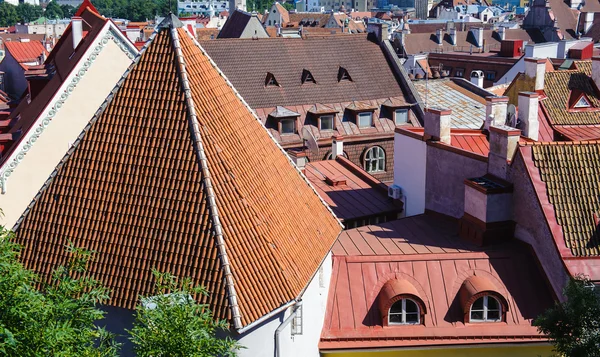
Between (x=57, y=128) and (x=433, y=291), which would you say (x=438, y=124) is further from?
(x=57, y=128)

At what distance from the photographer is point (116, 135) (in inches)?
750

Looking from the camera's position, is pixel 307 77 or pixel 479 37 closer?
pixel 307 77

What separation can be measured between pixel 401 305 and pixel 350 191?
12.4 metres

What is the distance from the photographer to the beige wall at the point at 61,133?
27656 mm

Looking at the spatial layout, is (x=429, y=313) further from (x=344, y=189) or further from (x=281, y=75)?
(x=281, y=75)

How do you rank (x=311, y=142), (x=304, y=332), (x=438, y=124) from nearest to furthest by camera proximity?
1. (x=304, y=332)
2. (x=438, y=124)
3. (x=311, y=142)

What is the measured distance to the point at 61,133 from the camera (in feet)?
92.9

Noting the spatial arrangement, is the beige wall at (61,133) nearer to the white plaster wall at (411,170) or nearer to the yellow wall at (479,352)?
the white plaster wall at (411,170)

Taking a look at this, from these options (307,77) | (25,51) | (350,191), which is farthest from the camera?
(25,51)

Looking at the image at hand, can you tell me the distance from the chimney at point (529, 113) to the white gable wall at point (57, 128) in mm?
14203

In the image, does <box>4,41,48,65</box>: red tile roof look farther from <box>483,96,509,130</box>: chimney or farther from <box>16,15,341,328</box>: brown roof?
<box>16,15,341,328</box>: brown roof

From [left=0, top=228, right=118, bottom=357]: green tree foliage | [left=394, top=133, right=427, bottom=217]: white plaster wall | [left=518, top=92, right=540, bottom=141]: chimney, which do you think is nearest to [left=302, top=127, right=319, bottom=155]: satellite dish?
[left=394, top=133, right=427, bottom=217]: white plaster wall

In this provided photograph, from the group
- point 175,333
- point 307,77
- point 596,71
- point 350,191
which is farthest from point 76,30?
point 596,71

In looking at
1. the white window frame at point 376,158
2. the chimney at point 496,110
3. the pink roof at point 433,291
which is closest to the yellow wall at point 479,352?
the pink roof at point 433,291
